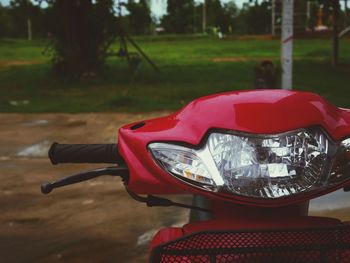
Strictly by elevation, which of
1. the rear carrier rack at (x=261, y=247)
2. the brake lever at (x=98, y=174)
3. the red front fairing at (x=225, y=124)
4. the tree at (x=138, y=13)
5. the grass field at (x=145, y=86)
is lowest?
the grass field at (x=145, y=86)

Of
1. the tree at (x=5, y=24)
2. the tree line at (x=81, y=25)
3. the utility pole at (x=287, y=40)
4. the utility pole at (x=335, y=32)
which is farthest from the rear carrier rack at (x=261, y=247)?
the tree at (x=5, y=24)

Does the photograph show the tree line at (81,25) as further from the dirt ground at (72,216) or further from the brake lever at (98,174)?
the brake lever at (98,174)

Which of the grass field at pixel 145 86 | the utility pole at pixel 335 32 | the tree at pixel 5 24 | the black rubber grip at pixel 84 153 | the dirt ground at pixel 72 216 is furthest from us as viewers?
the tree at pixel 5 24

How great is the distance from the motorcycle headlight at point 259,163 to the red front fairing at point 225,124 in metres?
0.02

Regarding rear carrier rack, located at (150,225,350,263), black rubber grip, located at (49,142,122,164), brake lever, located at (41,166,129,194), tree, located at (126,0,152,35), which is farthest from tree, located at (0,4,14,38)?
rear carrier rack, located at (150,225,350,263)

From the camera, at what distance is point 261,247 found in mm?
1626

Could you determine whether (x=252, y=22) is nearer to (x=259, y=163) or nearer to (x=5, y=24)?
(x=5, y=24)

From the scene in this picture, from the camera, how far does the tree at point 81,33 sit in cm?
1538

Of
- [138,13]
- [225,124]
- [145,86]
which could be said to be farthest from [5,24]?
[225,124]

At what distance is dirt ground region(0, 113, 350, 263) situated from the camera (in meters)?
4.30

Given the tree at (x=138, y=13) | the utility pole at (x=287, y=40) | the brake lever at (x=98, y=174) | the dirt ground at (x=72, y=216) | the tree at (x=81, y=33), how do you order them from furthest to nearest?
the tree at (x=138, y=13) < the tree at (x=81, y=33) < the utility pole at (x=287, y=40) < the dirt ground at (x=72, y=216) < the brake lever at (x=98, y=174)

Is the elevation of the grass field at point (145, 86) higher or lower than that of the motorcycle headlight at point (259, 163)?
lower

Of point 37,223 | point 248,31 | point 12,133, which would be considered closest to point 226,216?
point 37,223

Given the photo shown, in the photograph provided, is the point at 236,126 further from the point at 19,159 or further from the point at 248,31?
the point at 248,31
